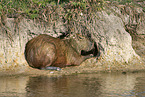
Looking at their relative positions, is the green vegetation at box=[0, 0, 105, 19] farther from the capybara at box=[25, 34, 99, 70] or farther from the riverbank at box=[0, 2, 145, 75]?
the capybara at box=[25, 34, 99, 70]

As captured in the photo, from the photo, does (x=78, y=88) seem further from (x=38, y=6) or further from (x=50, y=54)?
(x=38, y=6)

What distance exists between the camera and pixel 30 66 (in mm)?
7371

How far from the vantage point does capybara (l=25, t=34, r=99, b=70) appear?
7109mm

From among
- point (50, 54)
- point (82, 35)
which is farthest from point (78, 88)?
point (82, 35)

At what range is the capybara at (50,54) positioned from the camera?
7109mm

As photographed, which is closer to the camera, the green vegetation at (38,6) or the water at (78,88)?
the water at (78,88)

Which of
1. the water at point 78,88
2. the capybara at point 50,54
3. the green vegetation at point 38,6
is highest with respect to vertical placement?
the green vegetation at point 38,6

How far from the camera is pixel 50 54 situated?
23.5 ft

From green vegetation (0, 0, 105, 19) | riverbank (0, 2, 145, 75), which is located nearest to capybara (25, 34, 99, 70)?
riverbank (0, 2, 145, 75)

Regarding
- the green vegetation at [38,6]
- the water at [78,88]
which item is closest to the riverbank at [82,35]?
the green vegetation at [38,6]

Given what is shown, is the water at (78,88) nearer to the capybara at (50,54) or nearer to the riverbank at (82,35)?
the capybara at (50,54)

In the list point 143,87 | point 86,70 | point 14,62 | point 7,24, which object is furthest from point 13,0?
point 143,87

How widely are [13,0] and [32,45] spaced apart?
1.58 metres

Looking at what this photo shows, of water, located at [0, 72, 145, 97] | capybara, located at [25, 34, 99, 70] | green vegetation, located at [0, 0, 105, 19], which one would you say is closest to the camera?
water, located at [0, 72, 145, 97]
